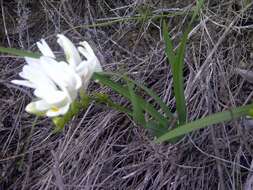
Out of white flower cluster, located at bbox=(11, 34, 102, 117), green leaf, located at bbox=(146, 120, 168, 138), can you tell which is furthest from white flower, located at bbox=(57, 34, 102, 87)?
green leaf, located at bbox=(146, 120, 168, 138)

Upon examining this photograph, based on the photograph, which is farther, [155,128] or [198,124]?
[155,128]

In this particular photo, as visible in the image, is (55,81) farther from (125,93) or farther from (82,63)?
(125,93)

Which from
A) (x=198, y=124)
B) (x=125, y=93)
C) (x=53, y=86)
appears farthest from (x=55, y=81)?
(x=198, y=124)

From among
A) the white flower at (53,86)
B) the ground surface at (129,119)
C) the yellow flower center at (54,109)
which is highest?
the white flower at (53,86)

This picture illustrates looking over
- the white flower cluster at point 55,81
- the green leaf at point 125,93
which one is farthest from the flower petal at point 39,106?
the green leaf at point 125,93

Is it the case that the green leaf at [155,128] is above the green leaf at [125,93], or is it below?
below

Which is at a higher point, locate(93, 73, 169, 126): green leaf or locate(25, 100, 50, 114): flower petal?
locate(25, 100, 50, 114): flower petal

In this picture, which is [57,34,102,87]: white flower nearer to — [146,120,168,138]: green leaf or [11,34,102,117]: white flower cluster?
[11,34,102,117]: white flower cluster

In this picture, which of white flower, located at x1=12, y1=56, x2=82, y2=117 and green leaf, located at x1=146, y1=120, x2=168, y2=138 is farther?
green leaf, located at x1=146, y1=120, x2=168, y2=138

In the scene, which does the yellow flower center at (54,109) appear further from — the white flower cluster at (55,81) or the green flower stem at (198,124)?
the green flower stem at (198,124)
